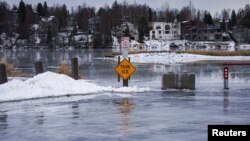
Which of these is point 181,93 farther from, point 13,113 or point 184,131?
point 184,131

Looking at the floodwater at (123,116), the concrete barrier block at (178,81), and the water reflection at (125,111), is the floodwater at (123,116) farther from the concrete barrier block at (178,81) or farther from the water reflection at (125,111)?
the concrete barrier block at (178,81)

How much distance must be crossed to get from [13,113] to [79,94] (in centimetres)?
579

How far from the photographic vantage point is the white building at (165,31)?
192125 mm

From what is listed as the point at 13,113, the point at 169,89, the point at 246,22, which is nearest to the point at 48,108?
the point at 13,113

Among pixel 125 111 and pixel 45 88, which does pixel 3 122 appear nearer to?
pixel 125 111

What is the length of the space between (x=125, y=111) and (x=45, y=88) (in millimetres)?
6074

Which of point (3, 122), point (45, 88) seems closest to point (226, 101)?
point (45, 88)

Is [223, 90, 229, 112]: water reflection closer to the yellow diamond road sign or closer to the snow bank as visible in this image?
the snow bank

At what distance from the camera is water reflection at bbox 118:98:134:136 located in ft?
39.4

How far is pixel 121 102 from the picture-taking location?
17.8 metres

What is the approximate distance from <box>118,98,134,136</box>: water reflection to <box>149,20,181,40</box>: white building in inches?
6874

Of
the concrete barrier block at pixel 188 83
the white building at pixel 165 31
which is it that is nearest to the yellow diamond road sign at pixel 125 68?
the concrete barrier block at pixel 188 83

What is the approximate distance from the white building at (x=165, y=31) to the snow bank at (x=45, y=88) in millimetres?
170705

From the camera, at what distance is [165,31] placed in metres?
193
